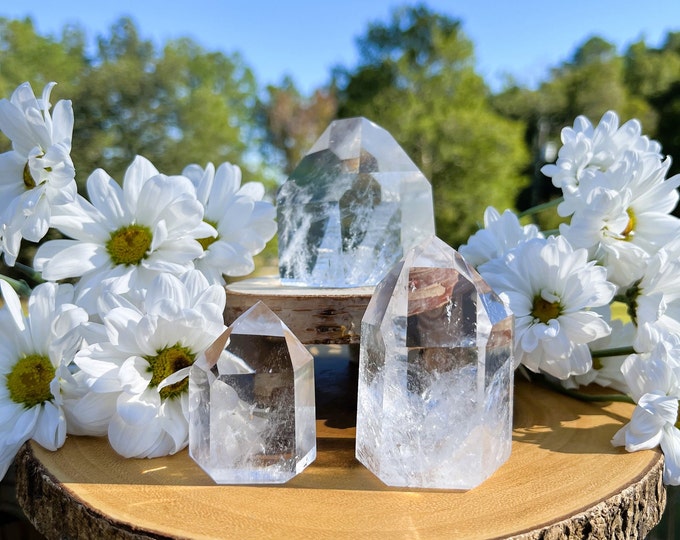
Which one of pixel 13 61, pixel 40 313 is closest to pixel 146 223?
pixel 40 313

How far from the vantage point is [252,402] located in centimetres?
68

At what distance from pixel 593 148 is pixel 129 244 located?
84 cm

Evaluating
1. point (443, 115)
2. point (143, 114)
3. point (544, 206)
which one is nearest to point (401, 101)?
point (443, 115)

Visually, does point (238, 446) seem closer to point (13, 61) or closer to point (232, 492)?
point (232, 492)

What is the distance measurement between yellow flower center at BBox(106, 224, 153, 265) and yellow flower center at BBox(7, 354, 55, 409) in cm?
19

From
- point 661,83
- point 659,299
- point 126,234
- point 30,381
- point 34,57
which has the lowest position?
point 30,381

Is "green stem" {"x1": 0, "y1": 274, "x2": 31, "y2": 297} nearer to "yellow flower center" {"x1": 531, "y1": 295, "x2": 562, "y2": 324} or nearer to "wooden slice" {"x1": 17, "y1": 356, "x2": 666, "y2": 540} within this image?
"wooden slice" {"x1": 17, "y1": 356, "x2": 666, "y2": 540}

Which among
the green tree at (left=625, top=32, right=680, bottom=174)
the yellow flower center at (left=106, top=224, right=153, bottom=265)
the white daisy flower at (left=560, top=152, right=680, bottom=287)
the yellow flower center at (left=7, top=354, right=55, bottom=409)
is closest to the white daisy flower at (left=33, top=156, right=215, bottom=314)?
the yellow flower center at (left=106, top=224, right=153, bottom=265)

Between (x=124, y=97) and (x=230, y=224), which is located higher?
(x=124, y=97)

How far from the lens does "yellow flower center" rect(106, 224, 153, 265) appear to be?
0.91m

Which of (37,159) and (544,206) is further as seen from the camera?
(544,206)

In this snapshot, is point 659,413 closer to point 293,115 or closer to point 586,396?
point 586,396

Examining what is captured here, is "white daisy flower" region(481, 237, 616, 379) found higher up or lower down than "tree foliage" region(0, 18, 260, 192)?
→ lower down

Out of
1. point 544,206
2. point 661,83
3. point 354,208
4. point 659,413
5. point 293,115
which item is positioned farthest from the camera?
point 293,115
